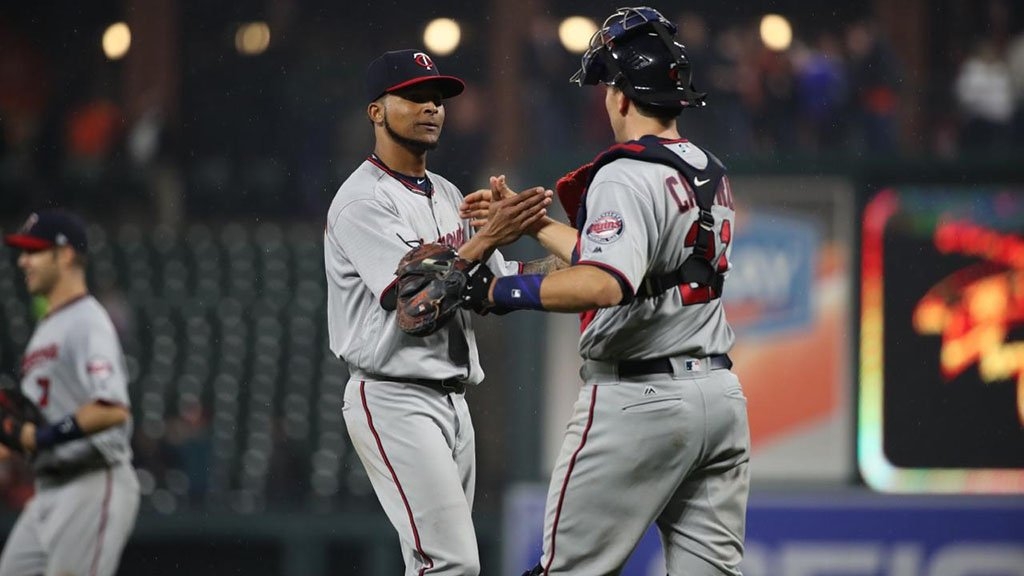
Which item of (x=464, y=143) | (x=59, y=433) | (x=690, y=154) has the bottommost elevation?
(x=59, y=433)

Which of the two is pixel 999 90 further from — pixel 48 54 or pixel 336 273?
pixel 48 54

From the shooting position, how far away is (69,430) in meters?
5.44

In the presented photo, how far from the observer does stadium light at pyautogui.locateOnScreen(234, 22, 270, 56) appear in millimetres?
10664

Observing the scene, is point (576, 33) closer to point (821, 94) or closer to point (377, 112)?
point (821, 94)

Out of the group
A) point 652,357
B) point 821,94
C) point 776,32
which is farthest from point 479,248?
point 776,32

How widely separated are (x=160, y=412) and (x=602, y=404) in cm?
592

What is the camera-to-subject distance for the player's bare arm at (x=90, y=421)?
215 inches

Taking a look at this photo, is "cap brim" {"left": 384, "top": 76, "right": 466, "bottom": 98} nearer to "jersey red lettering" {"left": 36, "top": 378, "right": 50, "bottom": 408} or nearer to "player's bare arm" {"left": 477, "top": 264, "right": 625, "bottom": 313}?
"player's bare arm" {"left": 477, "top": 264, "right": 625, "bottom": 313}

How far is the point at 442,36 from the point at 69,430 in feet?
17.2

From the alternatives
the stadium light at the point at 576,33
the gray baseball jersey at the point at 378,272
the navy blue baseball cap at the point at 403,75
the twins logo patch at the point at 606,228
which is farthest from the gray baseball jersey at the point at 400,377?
the stadium light at the point at 576,33

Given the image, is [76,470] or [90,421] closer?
[90,421]

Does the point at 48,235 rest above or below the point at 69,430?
above

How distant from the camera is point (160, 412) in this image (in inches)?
363

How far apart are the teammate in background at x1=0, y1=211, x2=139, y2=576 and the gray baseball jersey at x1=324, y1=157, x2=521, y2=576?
1713mm
